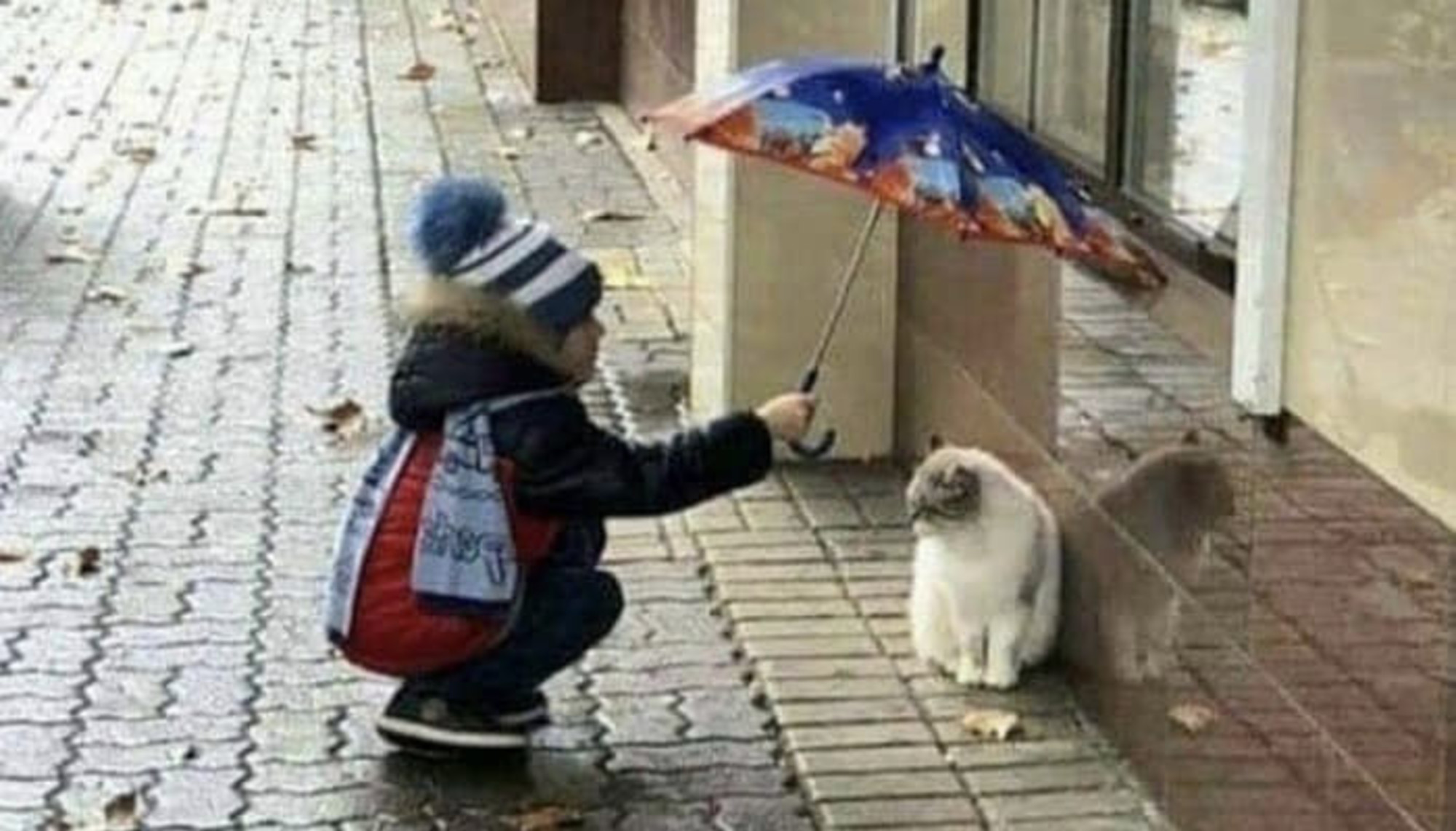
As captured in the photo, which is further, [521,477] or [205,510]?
[205,510]

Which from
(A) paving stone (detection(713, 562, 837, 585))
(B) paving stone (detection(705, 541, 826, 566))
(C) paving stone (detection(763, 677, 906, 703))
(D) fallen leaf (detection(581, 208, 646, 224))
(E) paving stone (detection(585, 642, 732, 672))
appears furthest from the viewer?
(D) fallen leaf (detection(581, 208, 646, 224))

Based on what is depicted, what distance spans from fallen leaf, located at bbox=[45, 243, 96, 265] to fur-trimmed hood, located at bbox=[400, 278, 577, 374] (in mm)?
6045

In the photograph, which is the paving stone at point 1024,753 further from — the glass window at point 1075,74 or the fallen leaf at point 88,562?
the fallen leaf at point 88,562

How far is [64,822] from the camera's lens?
19.2 feet

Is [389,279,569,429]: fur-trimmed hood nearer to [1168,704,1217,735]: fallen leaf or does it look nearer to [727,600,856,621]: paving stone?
[1168,704,1217,735]: fallen leaf

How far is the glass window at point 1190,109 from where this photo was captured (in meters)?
5.68

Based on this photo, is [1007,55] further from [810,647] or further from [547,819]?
[547,819]

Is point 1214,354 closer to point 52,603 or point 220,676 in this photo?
point 220,676

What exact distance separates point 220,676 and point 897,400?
2.35 metres

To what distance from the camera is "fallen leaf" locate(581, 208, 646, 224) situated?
41.2ft

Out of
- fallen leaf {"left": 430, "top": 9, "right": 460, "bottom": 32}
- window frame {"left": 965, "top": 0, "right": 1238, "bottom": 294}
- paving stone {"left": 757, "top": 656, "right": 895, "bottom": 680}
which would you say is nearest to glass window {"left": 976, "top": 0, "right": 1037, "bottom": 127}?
window frame {"left": 965, "top": 0, "right": 1238, "bottom": 294}

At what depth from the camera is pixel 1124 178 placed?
6.55 meters

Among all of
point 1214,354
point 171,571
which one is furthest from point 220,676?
point 1214,354

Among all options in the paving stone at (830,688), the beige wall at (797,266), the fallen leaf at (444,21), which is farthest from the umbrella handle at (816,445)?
the fallen leaf at (444,21)
